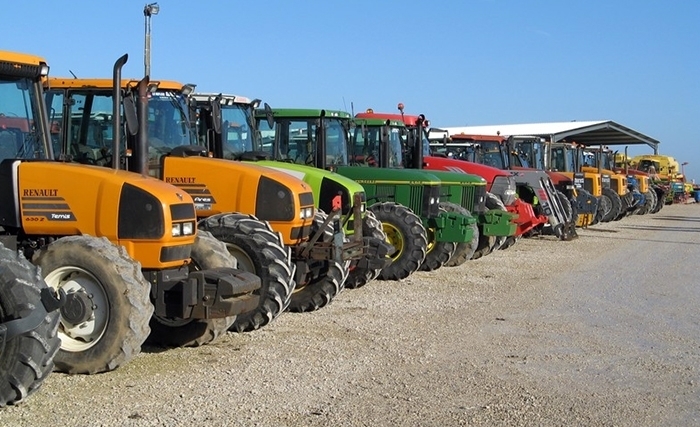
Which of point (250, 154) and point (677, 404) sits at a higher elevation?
point (250, 154)

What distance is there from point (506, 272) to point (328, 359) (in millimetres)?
7388

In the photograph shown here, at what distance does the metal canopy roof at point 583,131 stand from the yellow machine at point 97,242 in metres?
35.0

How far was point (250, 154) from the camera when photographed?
439 inches

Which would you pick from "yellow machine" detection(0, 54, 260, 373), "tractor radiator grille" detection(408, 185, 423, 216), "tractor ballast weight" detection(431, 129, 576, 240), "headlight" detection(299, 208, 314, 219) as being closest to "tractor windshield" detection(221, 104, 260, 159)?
"headlight" detection(299, 208, 314, 219)

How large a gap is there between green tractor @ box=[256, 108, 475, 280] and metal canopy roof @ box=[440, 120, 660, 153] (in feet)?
90.4

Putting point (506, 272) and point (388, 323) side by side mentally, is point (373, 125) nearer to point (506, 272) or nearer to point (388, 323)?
point (506, 272)

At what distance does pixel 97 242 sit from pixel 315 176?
199 inches

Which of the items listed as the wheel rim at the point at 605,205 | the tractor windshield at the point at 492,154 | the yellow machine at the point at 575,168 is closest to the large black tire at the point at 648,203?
the wheel rim at the point at 605,205

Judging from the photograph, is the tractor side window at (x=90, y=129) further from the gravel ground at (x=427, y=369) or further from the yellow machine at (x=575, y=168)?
the yellow machine at (x=575, y=168)

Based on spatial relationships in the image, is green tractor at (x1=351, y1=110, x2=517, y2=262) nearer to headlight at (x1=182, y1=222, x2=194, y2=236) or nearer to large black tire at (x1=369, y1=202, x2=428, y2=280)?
large black tire at (x1=369, y1=202, x2=428, y2=280)

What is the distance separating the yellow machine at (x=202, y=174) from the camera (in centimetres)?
898

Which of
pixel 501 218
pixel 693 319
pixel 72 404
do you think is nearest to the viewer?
pixel 72 404

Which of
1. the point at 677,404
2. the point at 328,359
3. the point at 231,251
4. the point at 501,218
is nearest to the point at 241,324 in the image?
the point at 231,251

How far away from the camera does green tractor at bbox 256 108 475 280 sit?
1323cm
